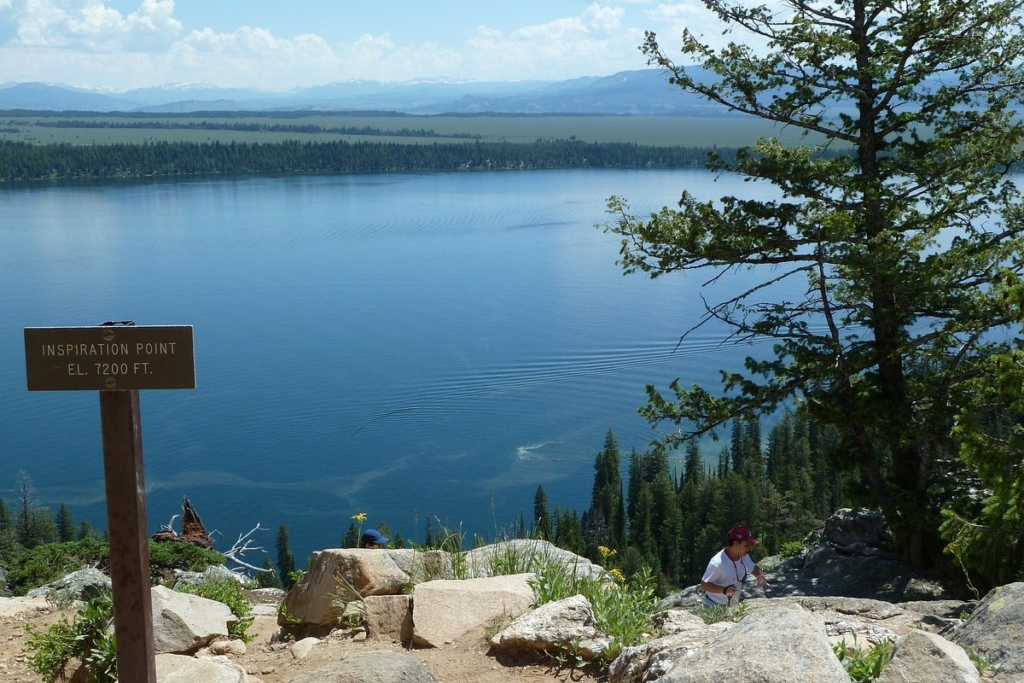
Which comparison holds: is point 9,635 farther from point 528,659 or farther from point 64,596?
point 528,659

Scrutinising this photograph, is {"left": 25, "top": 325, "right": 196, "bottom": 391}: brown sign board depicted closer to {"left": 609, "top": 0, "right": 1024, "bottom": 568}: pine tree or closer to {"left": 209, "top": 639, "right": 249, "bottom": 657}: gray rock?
{"left": 209, "top": 639, "right": 249, "bottom": 657}: gray rock

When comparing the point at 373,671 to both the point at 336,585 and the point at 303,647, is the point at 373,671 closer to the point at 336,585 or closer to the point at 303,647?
the point at 303,647

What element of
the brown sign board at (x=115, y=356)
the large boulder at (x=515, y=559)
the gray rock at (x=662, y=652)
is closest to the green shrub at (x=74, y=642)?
the brown sign board at (x=115, y=356)

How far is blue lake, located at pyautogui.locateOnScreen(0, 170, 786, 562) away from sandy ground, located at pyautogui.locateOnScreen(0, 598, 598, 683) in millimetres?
14832

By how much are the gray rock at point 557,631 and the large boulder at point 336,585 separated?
1.33 meters

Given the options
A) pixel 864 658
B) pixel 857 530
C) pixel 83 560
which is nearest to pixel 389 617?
pixel 864 658

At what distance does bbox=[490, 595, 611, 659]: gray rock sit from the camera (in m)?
4.65

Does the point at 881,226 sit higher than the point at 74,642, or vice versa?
the point at 881,226

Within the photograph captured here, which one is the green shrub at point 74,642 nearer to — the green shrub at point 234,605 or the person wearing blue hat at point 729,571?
the green shrub at point 234,605

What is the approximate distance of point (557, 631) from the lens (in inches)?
185

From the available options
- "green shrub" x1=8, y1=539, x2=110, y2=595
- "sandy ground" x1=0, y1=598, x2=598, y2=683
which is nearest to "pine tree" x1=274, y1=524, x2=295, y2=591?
"green shrub" x1=8, y1=539, x2=110, y2=595

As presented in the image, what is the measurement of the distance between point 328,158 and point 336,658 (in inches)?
5643

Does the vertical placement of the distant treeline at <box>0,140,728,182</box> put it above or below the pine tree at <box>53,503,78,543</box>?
above

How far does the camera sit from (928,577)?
31.7 feet
